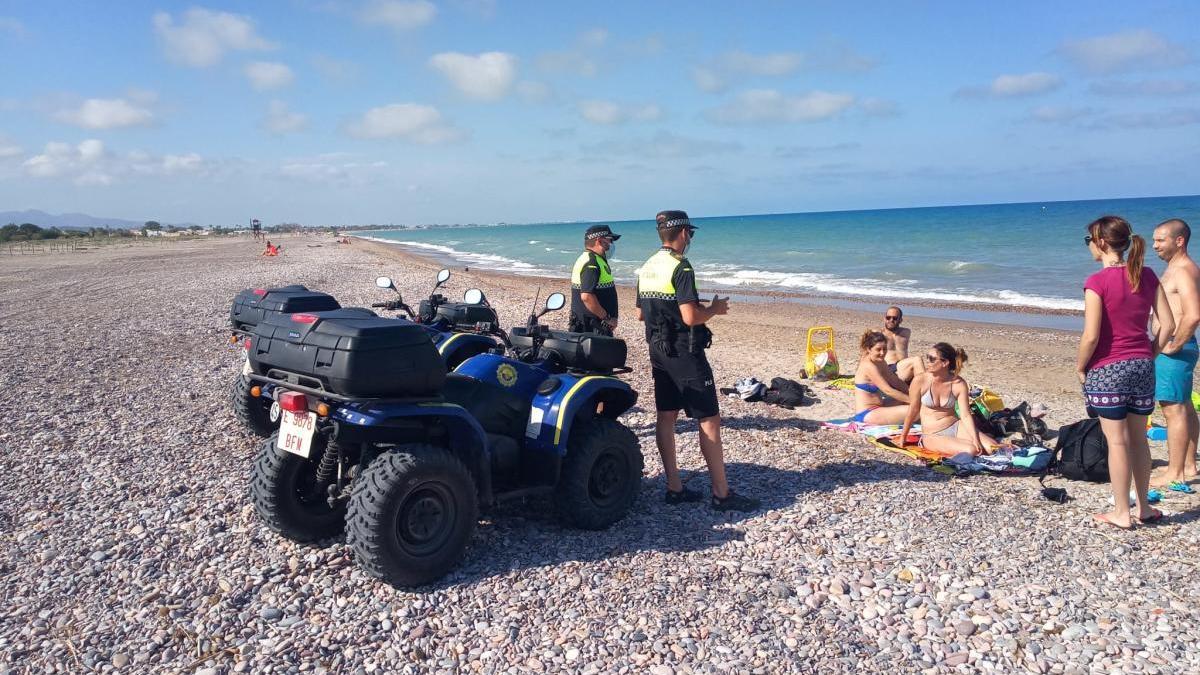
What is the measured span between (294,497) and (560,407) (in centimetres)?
160

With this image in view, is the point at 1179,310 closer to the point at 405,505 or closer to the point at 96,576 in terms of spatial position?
the point at 405,505

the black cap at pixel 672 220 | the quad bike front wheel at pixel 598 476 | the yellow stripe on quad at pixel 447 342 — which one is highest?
the black cap at pixel 672 220

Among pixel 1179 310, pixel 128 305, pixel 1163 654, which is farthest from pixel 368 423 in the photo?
pixel 128 305

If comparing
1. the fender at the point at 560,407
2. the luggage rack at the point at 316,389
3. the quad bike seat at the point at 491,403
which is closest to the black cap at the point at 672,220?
the fender at the point at 560,407

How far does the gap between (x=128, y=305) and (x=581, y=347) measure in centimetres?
1563

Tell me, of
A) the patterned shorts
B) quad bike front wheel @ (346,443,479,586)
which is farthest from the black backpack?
quad bike front wheel @ (346,443,479,586)

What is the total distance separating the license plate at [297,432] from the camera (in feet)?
12.5

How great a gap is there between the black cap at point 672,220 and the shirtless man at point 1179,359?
326cm

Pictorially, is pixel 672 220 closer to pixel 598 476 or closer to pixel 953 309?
pixel 598 476

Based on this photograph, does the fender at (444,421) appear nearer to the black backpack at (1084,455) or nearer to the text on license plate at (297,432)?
the text on license plate at (297,432)

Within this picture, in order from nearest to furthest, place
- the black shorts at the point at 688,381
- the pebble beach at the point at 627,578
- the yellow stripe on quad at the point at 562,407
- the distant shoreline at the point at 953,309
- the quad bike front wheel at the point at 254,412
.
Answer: the pebble beach at the point at 627,578 → the yellow stripe on quad at the point at 562,407 → the black shorts at the point at 688,381 → the quad bike front wheel at the point at 254,412 → the distant shoreline at the point at 953,309

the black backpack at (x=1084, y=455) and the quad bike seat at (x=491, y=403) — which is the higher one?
the quad bike seat at (x=491, y=403)

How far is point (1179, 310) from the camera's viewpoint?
17.1ft

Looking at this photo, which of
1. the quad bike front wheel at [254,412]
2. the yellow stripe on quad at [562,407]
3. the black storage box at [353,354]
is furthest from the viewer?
the quad bike front wheel at [254,412]
